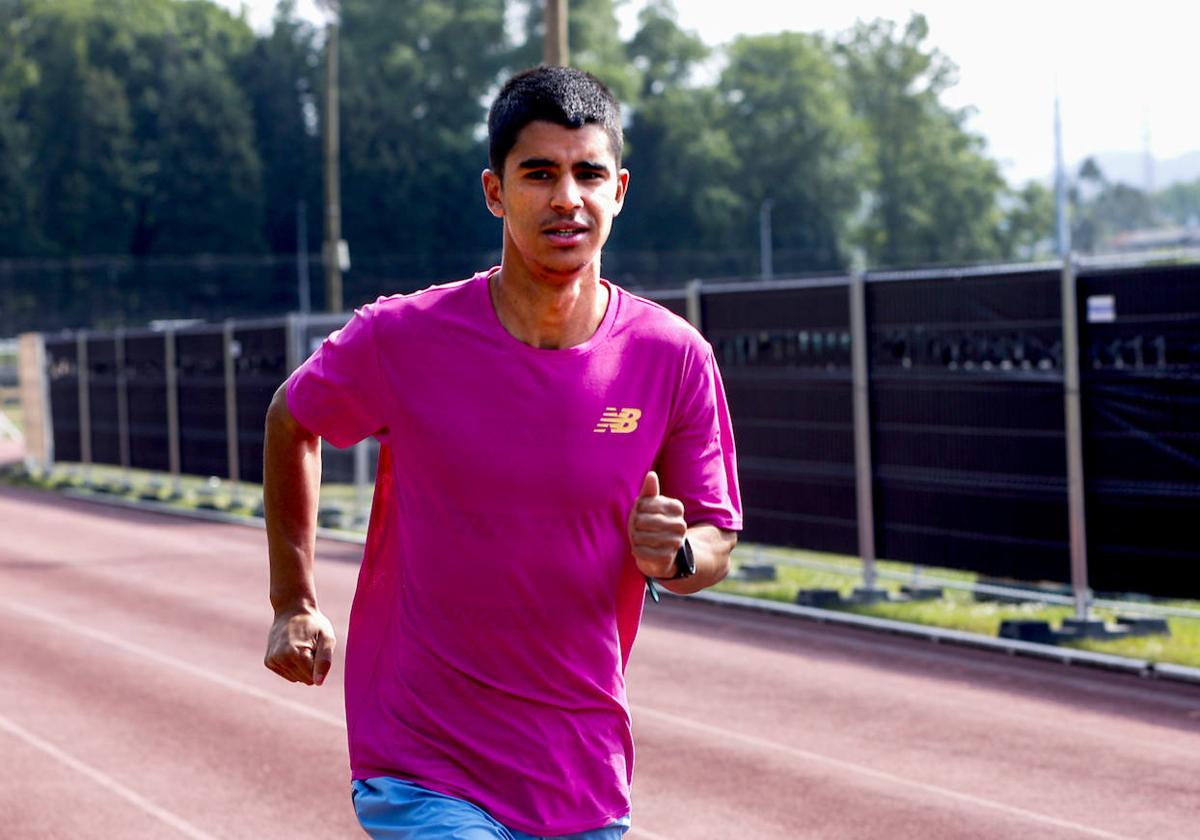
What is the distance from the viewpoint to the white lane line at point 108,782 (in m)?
8.42

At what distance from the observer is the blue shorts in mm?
3678

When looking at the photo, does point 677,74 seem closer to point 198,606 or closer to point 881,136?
point 881,136

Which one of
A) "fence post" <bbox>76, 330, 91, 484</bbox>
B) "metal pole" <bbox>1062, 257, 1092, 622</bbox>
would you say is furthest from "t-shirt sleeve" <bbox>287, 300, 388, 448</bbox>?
"fence post" <bbox>76, 330, 91, 484</bbox>

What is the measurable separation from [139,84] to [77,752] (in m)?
102

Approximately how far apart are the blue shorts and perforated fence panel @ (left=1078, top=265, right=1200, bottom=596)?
8.64 m

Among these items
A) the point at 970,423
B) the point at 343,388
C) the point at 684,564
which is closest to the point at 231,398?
the point at 970,423

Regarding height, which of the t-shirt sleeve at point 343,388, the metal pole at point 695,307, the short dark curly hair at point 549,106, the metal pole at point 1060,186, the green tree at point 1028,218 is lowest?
the t-shirt sleeve at point 343,388

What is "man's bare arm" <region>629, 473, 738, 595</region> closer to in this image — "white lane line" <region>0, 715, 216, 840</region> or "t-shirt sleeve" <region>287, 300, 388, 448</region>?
"t-shirt sleeve" <region>287, 300, 388, 448</region>

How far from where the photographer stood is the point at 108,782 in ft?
30.8

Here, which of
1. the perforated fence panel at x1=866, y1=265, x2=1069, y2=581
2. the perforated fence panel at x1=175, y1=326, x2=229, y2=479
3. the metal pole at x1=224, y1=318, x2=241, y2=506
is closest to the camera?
the perforated fence panel at x1=866, y1=265, x2=1069, y2=581

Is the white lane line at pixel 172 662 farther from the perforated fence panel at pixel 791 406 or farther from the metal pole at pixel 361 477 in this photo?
the metal pole at pixel 361 477

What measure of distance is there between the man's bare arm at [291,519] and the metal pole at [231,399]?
22.5m

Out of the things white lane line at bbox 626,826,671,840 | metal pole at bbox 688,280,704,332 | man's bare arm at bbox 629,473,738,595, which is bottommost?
white lane line at bbox 626,826,671,840

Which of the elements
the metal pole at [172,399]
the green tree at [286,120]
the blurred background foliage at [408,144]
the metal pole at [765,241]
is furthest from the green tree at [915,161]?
the metal pole at [172,399]
